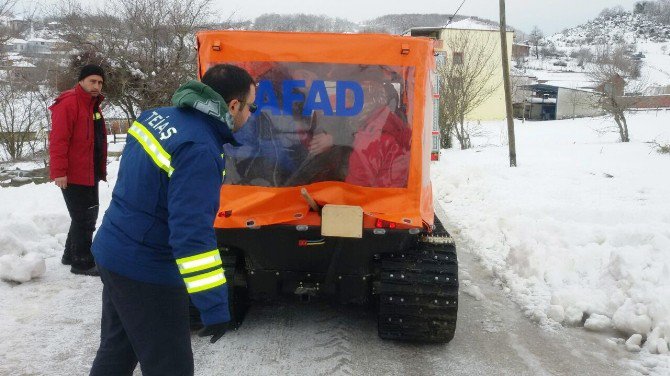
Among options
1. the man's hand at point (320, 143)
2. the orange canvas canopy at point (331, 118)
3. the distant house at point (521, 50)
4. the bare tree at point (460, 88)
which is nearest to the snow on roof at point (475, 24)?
the bare tree at point (460, 88)

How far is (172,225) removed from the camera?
225cm

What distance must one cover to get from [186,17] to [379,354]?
1168 cm

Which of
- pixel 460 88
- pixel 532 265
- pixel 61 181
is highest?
pixel 460 88

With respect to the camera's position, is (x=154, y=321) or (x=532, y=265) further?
(x=532, y=265)

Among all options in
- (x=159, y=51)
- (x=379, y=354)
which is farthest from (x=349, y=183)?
(x=159, y=51)

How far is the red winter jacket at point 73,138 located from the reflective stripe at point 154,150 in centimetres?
328

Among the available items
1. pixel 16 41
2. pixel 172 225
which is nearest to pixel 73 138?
pixel 172 225

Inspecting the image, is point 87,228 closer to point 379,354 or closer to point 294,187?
point 294,187

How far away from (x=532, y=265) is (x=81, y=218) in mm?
4662

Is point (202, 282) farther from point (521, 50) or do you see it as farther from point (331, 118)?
point (521, 50)

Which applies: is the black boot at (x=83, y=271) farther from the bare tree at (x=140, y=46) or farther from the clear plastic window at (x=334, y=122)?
the bare tree at (x=140, y=46)

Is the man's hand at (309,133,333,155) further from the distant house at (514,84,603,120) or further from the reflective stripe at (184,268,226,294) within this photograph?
the distant house at (514,84,603,120)

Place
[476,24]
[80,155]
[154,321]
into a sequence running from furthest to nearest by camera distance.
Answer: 1. [476,24]
2. [80,155]
3. [154,321]

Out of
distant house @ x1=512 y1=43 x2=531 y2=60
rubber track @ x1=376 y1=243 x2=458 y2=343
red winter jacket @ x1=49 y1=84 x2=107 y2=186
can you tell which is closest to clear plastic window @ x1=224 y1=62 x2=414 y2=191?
rubber track @ x1=376 y1=243 x2=458 y2=343
